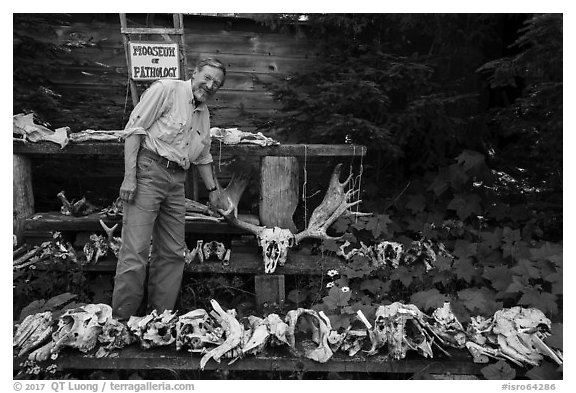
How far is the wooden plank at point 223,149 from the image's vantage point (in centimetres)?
501

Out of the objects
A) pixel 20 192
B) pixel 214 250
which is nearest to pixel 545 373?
pixel 214 250

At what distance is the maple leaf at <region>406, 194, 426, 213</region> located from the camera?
5949 mm

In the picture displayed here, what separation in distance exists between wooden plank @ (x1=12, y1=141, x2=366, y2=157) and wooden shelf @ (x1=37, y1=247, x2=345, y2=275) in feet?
3.44

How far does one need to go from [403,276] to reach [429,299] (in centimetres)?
59

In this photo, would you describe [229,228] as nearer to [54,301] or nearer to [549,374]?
[54,301]

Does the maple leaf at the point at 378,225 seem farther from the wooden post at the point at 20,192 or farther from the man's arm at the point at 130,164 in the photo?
the wooden post at the point at 20,192

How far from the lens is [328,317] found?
3.96 meters

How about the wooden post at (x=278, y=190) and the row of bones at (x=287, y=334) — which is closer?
the row of bones at (x=287, y=334)

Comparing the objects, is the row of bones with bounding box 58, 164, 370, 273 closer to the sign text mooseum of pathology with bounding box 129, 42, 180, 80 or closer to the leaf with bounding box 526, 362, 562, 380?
the sign text mooseum of pathology with bounding box 129, 42, 180, 80

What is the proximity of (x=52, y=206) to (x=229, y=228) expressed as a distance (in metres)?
2.49

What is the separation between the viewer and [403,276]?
187 inches

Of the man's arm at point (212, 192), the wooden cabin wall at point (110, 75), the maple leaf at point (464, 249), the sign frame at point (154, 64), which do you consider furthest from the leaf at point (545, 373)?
the sign frame at point (154, 64)

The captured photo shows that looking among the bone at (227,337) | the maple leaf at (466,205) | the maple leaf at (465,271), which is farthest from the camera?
the maple leaf at (466,205)

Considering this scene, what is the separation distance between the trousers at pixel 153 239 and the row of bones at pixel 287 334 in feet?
1.23
